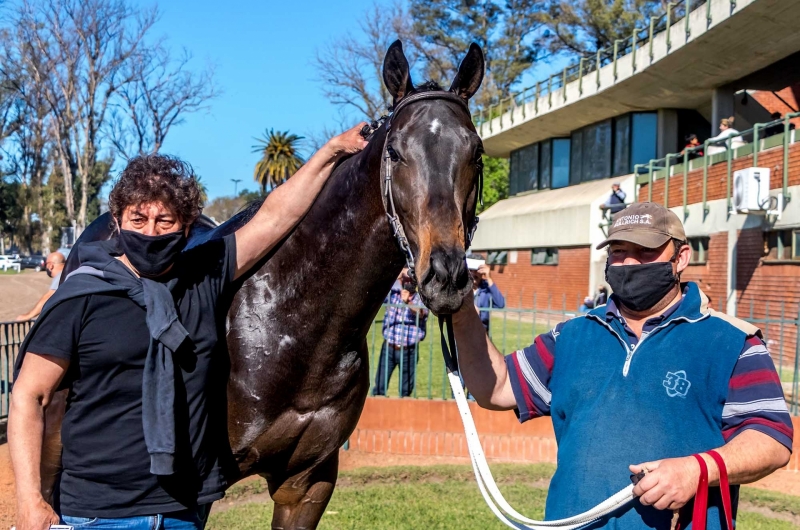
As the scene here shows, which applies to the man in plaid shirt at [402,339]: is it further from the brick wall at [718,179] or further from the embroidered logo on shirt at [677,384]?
the brick wall at [718,179]

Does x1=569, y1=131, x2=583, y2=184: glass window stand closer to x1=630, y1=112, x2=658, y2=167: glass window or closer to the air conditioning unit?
x1=630, y1=112, x2=658, y2=167: glass window

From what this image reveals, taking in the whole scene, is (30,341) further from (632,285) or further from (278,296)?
(632,285)

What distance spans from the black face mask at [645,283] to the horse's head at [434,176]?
0.57 metres

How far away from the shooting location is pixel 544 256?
30000mm

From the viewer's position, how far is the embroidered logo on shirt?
2471 millimetres

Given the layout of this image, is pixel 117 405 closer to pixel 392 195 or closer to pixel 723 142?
pixel 392 195

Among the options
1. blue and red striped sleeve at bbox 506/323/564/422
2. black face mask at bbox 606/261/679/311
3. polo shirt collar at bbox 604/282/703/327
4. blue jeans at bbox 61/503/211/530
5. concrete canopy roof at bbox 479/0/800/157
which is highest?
concrete canopy roof at bbox 479/0/800/157

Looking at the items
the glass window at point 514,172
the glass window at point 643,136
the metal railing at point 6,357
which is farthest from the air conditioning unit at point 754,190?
the glass window at point 514,172

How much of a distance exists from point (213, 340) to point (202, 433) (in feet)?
1.05

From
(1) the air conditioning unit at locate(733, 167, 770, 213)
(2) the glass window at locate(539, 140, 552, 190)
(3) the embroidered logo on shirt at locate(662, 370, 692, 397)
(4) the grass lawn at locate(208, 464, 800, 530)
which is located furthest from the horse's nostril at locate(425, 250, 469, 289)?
(2) the glass window at locate(539, 140, 552, 190)

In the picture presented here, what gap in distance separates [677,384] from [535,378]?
0.65m

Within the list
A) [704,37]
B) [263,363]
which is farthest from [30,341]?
[704,37]

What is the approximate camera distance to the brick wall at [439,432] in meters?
8.05

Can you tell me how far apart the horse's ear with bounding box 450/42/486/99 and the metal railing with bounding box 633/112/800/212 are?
13172 millimetres
